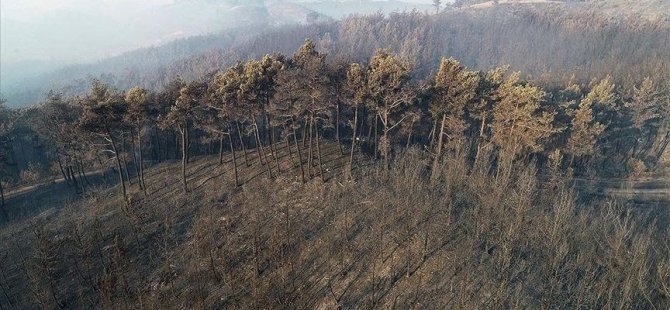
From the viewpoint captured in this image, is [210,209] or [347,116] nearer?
[210,209]

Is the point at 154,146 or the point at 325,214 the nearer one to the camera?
the point at 325,214

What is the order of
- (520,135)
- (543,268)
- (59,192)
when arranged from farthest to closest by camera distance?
(59,192)
(520,135)
(543,268)

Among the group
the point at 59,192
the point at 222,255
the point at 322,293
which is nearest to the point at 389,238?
the point at 322,293

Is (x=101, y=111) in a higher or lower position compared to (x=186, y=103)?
higher

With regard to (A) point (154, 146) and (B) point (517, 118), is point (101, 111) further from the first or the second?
(B) point (517, 118)

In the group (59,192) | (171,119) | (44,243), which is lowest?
(59,192)

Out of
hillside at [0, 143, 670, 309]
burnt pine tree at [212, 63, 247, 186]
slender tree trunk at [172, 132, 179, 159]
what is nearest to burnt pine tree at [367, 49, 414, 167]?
hillside at [0, 143, 670, 309]

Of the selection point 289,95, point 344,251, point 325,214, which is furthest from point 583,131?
point 344,251

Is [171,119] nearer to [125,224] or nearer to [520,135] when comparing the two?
[125,224]

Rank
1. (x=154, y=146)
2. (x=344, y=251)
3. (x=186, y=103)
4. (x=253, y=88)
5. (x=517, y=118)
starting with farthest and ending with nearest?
(x=154, y=146) < (x=517, y=118) < (x=186, y=103) < (x=253, y=88) < (x=344, y=251)

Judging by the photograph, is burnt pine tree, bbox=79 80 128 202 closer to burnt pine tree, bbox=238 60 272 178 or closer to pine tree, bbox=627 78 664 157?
burnt pine tree, bbox=238 60 272 178
